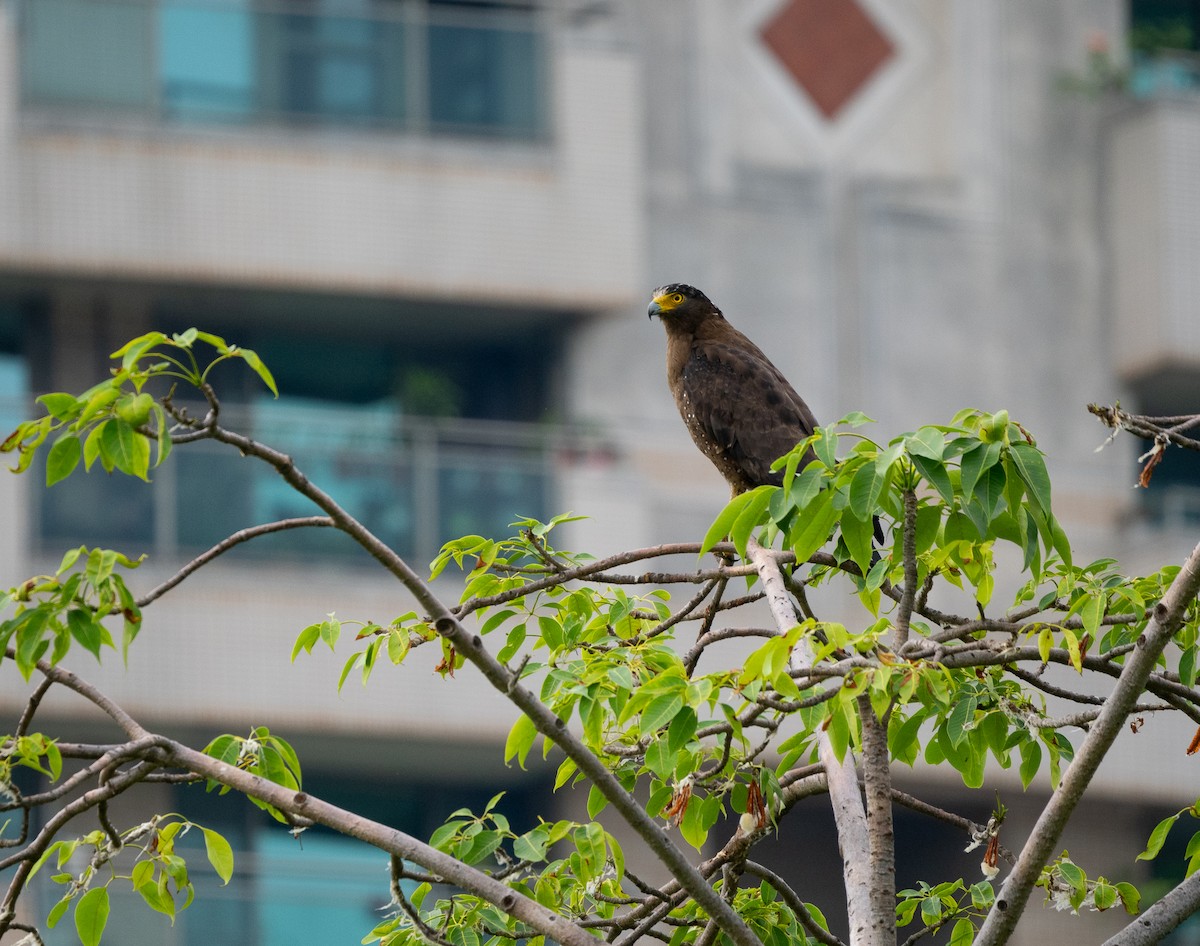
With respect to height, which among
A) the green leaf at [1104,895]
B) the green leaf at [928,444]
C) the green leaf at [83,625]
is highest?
the green leaf at [928,444]

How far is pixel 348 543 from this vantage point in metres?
14.2

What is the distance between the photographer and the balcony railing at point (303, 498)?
13.6 metres

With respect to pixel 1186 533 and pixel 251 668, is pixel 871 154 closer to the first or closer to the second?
pixel 1186 533

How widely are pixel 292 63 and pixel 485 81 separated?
1313mm

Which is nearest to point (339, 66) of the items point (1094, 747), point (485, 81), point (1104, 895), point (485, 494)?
point (485, 81)

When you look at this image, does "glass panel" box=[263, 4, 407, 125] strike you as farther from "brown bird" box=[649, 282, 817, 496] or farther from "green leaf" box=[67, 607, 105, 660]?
"green leaf" box=[67, 607, 105, 660]

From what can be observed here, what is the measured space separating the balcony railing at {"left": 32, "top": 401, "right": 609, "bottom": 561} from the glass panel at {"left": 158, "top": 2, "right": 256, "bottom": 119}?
2234mm

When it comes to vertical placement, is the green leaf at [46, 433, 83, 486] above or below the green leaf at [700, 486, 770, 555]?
above

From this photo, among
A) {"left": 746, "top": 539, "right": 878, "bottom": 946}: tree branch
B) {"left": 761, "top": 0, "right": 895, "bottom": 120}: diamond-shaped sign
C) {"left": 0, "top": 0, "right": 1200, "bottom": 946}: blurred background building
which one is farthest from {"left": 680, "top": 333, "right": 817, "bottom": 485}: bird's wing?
{"left": 761, "top": 0, "right": 895, "bottom": 120}: diamond-shaped sign

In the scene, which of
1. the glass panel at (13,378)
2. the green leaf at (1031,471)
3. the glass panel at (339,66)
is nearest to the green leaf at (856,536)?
the green leaf at (1031,471)

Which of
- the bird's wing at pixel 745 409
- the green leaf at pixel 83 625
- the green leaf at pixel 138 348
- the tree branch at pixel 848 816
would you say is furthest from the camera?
the bird's wing at pixel 745 409

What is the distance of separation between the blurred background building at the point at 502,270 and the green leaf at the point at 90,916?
328 inches

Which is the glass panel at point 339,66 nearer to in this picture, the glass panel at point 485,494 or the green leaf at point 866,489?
the glass panel at point 485,494

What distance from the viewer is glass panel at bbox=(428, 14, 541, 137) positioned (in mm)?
15383
